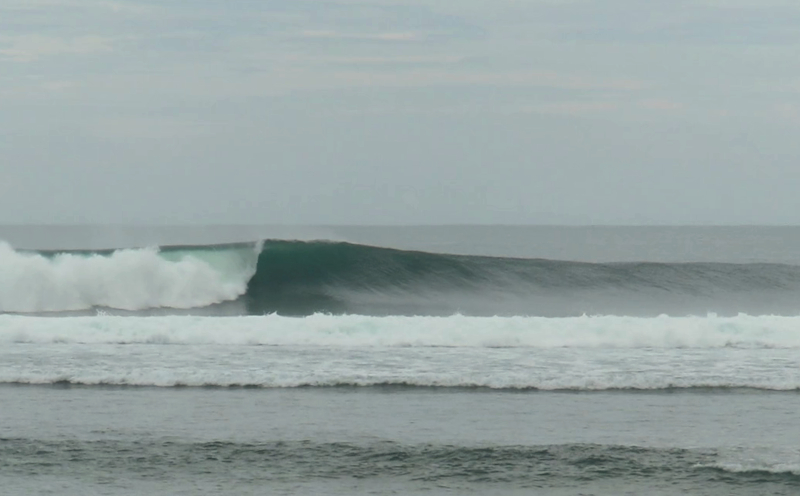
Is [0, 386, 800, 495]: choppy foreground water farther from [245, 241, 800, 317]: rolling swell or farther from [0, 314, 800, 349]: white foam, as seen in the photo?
[245, 241, 800, 317]: rolling swell

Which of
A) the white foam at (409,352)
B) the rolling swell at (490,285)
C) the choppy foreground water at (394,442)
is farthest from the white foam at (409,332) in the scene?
the rolling swell at (490,285)

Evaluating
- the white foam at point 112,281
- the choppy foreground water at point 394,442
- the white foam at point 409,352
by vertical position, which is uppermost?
the white foam at point 112,281

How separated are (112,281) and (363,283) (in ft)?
19.9

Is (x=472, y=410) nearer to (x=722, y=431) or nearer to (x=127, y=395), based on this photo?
(x=722, y=431)

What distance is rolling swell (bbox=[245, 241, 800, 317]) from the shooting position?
2012 centimetres

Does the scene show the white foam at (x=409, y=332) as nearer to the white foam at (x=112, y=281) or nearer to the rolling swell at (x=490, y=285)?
the rolling swell at (x=490, y=285)

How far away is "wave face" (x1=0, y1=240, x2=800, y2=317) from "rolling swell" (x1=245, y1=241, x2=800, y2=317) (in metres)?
0.03

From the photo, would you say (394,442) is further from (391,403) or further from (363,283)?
(363,283)

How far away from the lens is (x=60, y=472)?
21.0 ft

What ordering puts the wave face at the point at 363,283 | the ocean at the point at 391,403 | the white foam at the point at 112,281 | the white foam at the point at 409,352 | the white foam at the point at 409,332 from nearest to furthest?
1. the ocean at the point at 391,403
2. the white foam at the point at 409,352
3. the white foam at the point at 409,332
4. the white foam at the point at 112,281
5. the wave face at the point at 363,283

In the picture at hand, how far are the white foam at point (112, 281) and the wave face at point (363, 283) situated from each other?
24mm

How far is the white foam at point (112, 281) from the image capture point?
1939cm

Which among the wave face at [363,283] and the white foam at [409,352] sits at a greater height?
the wave face at [363,283]

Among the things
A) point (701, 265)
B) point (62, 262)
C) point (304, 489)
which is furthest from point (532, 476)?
point (701, 265)
